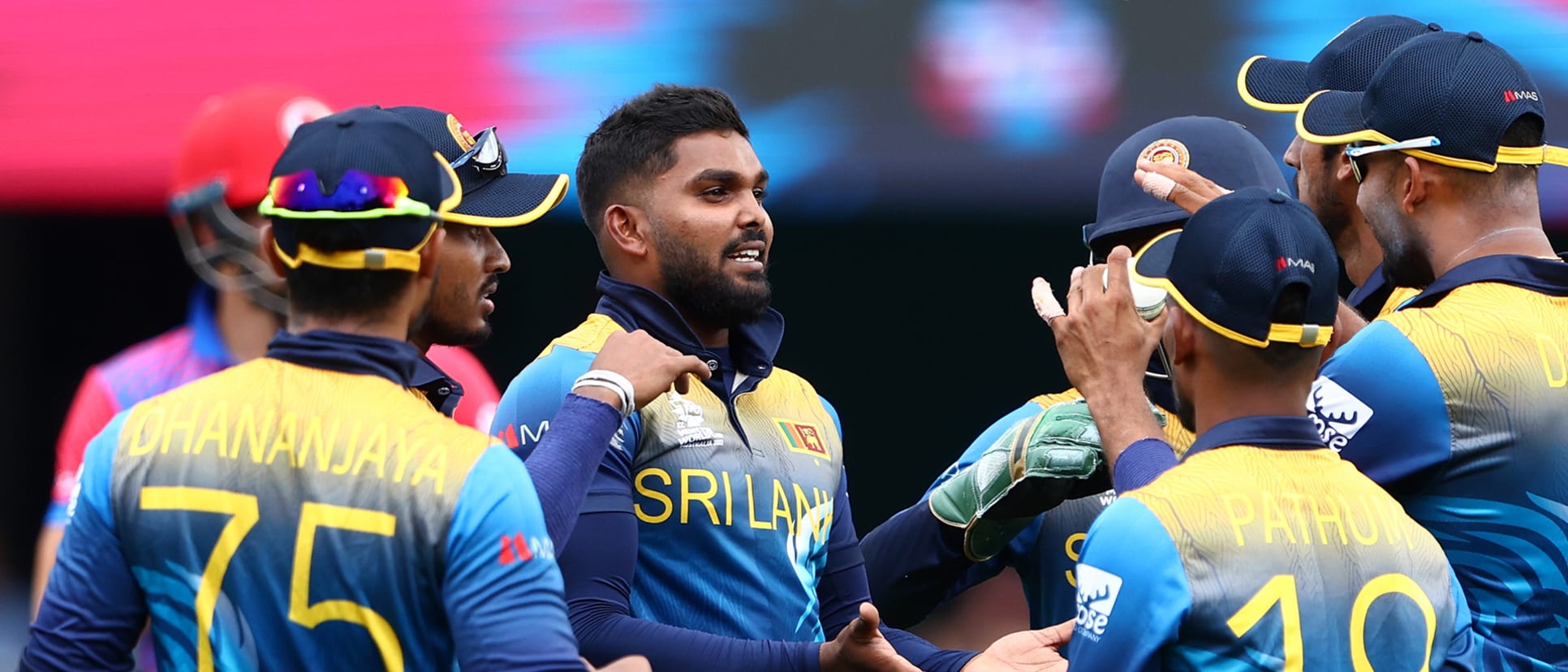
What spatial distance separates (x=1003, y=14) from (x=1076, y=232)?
951 mm

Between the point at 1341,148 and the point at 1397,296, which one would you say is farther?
the point at 1397,296

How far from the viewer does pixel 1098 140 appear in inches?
268

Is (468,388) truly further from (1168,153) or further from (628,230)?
(1168,153)

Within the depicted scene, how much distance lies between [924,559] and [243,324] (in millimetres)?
1571

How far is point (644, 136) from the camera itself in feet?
12.2

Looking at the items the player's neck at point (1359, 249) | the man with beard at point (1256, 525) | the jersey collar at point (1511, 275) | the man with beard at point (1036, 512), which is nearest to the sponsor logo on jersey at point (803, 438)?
the man with beard at point (1036, 512)

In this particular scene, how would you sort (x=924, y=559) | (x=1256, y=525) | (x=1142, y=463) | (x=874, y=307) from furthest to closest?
1. (x=874, y=307)
2. (x=924, y=559)
3. (x=1142, y=463)
4. (x=1256, y=525)

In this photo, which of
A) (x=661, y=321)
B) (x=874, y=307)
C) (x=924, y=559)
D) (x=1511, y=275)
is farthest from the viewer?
(x=874, y=307)

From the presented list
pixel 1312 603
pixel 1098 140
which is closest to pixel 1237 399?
pixel 1312 603

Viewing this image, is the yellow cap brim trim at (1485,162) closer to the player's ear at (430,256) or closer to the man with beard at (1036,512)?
the man with beard at (1036,512)

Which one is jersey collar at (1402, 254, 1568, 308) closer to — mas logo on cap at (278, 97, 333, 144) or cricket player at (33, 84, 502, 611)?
cricket player at (33, 84, 502, 611)

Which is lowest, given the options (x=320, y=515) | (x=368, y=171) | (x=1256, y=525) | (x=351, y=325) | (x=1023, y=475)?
(x=1023, y=475)

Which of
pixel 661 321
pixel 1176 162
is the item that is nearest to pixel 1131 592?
pixel 661 321

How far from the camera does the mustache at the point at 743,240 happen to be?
Result: 3674 mm
